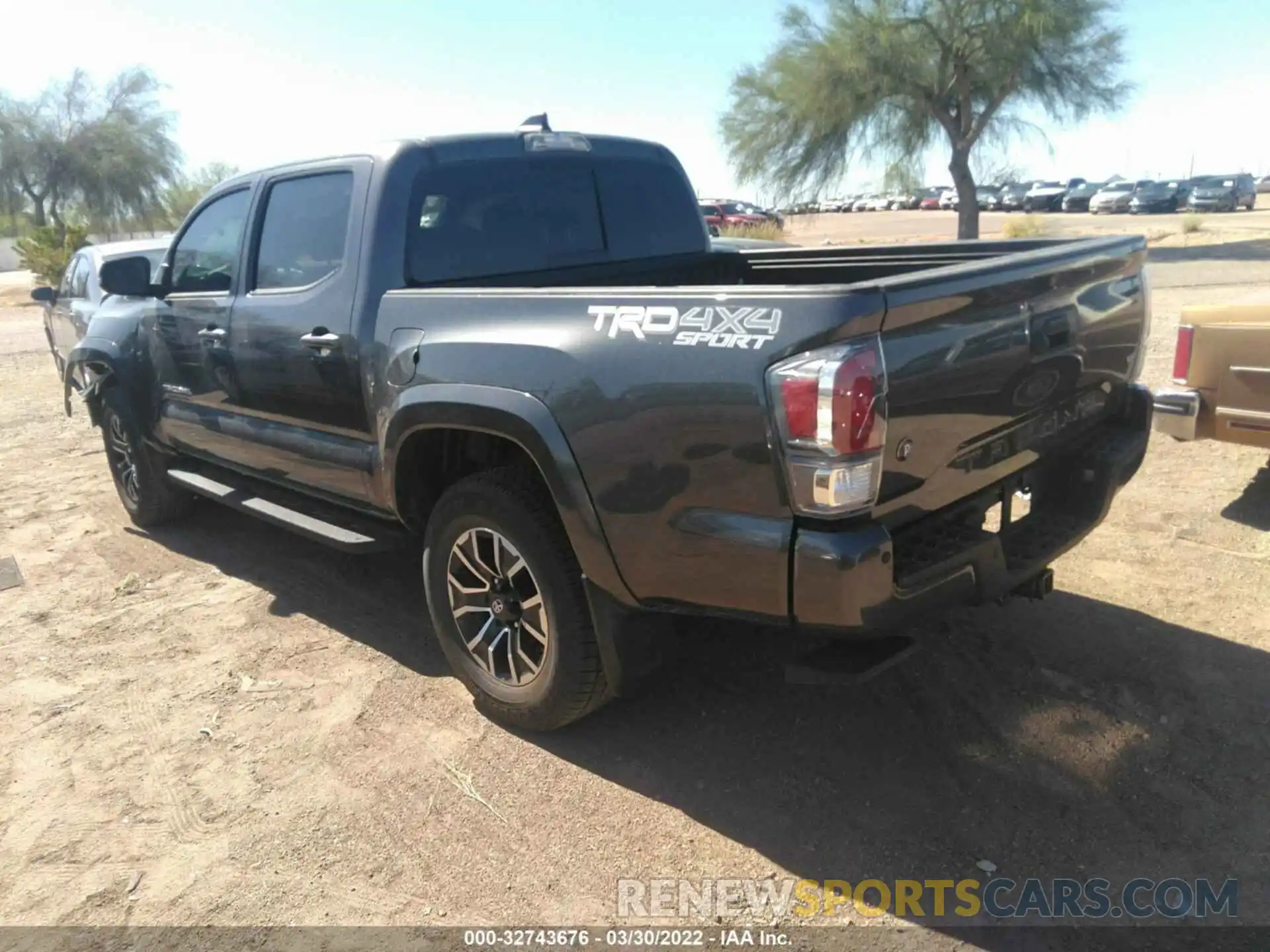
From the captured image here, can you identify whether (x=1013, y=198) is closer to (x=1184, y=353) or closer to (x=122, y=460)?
(x=1184, y=353)

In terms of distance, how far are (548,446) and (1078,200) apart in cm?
5479

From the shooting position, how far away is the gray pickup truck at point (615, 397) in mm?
2537

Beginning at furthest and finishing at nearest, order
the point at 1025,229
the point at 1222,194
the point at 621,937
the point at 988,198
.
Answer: the point at 988,198, the point at 1222,194, the point at 1025,229, the point at 621,937

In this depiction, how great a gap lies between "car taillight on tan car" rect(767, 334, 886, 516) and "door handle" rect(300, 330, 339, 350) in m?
2.05

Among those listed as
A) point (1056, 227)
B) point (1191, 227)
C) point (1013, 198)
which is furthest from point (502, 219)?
point (1013, 198)

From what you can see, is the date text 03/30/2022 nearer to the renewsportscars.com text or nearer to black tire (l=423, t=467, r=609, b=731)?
the renewsportscars.com text

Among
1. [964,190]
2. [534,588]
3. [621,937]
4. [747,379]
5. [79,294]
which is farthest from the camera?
[964,190]

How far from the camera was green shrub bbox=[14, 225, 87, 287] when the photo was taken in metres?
29.4

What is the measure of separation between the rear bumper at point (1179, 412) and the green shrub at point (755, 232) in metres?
21.4

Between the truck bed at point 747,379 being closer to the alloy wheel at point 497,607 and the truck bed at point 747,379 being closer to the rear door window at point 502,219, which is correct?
the rear door window at point 502,219

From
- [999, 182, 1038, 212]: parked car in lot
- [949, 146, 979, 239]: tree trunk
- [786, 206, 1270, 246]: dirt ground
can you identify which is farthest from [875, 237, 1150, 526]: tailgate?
[999, 182, 1038, 212]: parked car in lot

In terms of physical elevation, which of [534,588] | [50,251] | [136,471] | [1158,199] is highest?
[50,251]

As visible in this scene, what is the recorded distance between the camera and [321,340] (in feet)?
12.8

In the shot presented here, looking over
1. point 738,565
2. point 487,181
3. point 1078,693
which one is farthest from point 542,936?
point 487,181
